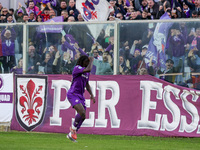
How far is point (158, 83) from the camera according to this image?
1375 centimetres

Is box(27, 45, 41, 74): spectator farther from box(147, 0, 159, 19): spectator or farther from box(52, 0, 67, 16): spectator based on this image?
box(147, 0, 159, 19): spectator

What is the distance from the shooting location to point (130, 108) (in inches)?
550

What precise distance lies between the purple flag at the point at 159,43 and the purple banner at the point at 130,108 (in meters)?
0.52

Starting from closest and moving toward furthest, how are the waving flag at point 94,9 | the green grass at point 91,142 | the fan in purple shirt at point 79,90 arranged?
1. the green grass at point 91,142
2. the fan in purple shirt at point 79,90
3. the waving flag at point 94,9

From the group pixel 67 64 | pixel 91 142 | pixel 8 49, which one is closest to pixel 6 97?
pixel 8 49

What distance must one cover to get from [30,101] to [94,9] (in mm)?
3290

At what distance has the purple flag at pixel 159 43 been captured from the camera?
13852 millimetres

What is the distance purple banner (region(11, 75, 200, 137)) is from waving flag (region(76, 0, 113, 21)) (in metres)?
1.89

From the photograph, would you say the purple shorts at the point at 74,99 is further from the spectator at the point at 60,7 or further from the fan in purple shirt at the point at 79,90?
the spectator at the point at 60,7

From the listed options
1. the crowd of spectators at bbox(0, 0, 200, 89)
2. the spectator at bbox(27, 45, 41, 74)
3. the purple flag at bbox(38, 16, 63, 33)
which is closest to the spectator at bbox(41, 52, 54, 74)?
the crowd of spectators at bbox(0, 0, 200, 89)

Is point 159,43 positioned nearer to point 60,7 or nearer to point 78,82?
point 78,82

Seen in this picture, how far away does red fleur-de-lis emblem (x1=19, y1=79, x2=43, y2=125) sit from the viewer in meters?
15.0

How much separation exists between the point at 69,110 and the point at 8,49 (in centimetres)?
287

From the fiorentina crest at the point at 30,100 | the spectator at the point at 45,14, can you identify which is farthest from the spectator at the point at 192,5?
the fiorentina crest at the point at 30,100
